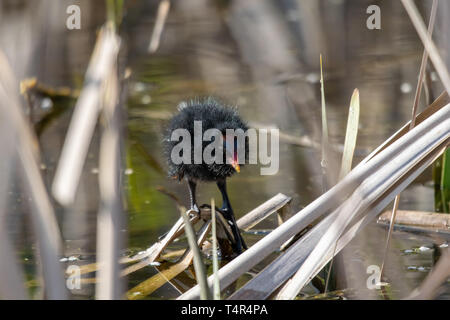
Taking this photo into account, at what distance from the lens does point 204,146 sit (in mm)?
2154

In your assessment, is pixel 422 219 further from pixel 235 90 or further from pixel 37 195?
pixel 235 90

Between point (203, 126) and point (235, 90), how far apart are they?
189cm

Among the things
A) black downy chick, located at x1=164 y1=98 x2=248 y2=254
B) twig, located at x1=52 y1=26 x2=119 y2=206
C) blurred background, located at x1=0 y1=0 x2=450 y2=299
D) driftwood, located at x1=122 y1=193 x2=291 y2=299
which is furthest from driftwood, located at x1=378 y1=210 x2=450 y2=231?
twig, located at x1=52 y1=26 x2=119 y2=206

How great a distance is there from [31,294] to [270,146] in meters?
1.57

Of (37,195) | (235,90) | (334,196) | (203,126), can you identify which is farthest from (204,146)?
(235,90)

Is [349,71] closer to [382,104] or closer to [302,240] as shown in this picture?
[382,104]

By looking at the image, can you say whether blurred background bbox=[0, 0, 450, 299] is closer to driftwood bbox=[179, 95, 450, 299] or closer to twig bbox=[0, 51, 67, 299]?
twig bbox=[0, 51, 67, 299]

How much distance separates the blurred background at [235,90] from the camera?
200cm

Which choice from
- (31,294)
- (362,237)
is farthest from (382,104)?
(31,294)

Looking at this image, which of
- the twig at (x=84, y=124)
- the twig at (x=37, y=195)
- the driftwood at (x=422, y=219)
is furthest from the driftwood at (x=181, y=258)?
the twig at (x=84, y=124)

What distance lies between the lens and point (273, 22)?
4.43 metres

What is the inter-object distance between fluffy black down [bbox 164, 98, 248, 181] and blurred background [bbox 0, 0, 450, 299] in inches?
8.6

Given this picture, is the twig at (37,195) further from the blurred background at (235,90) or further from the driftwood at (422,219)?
the driftwood at (422,219)

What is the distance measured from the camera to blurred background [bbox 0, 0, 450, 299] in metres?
2.00
